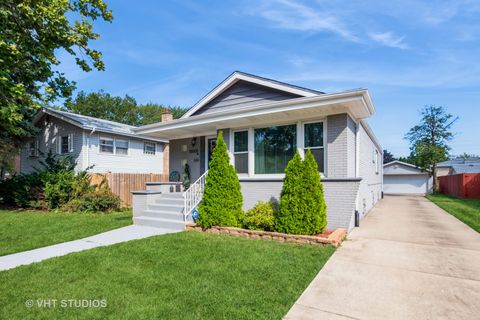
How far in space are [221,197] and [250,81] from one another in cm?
434

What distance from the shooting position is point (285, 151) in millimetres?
8359

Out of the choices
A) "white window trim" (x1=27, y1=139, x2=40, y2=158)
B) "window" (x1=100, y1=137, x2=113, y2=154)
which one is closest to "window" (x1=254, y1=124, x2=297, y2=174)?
"window" (x1=100, y1=137, x2=113, y2=154)

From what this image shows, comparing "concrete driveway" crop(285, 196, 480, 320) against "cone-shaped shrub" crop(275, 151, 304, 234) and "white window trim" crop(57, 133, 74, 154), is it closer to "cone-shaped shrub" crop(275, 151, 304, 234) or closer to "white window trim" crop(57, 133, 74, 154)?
"cone-shaped shrub" crop(275, 151, 304, 234)

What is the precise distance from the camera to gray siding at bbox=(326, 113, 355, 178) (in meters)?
7.36

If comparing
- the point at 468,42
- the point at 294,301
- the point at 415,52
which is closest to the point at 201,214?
the point at 294,301

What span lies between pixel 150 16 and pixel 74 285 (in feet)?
32.1

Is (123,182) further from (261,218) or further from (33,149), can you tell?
(261,218)

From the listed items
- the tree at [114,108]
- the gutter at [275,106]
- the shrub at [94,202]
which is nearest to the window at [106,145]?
the shrub at [94,202]

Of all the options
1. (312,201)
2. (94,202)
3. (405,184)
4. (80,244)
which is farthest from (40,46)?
(405,184)

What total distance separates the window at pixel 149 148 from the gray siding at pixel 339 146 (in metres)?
13.4

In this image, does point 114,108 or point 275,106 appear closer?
point 275,106

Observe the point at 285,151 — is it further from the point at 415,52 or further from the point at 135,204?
the point at 415,52

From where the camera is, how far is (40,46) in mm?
10172

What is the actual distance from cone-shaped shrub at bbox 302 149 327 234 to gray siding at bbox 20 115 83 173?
12800 millimetres
